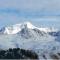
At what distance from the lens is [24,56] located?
33.3 metres

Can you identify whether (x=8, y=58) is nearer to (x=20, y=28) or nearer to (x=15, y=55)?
(x=15, y=55)

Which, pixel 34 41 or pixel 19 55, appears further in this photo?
pixel 34 41

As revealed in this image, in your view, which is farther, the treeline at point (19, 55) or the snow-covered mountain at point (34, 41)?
the snow-covered mountain at point (34, 41)

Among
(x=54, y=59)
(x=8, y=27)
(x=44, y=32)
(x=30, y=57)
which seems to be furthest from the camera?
(x=8, y=27)

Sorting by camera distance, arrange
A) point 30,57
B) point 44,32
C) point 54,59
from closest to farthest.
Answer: point 30,57
point 54,59
point 44,32

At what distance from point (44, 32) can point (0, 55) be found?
57605 mm

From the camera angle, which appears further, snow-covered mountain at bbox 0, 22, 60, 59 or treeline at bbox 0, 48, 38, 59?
snow-covered mountain at bbox 0, 22, 60, 59

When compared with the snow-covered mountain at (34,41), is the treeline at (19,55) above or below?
below

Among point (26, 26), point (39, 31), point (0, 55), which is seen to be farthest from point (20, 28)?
point (0, 55)

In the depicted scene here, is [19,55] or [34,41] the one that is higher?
[34,41]

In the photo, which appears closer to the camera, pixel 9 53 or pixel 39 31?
pixel 9 53

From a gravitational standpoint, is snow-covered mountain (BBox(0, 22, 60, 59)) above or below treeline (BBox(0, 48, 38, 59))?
above

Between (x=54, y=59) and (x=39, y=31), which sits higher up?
(x=39, y=31)

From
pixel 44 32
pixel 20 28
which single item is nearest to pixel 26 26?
pixel 20 28
